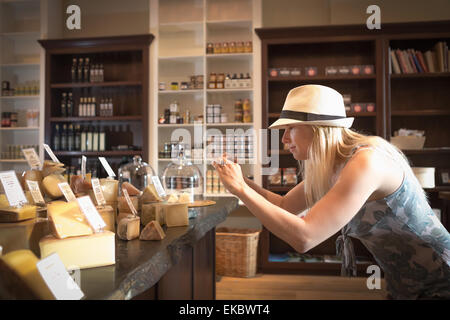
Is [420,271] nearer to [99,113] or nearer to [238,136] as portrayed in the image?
[238,136]

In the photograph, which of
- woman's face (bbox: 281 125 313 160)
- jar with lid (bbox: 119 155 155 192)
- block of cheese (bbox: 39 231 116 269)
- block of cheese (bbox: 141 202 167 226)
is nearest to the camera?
block of cheese (bbox: 39 231 116 269)

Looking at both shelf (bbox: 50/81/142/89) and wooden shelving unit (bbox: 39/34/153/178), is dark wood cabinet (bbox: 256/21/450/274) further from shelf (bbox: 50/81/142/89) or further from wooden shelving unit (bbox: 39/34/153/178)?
shelf (bbox: 50/81/142/89)

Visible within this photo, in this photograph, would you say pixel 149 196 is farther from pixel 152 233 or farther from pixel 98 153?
pixel 98 153

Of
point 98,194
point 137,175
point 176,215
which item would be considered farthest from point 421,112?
point 98,194

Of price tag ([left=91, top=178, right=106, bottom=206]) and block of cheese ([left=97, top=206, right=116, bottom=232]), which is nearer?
block of cheese ([left=97, top=206, right=116, bottom=232])

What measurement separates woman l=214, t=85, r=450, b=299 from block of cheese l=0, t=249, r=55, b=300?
0.69 meters

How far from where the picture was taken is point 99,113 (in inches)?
173

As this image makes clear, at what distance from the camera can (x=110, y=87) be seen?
448 cm

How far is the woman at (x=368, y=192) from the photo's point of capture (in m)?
1.24

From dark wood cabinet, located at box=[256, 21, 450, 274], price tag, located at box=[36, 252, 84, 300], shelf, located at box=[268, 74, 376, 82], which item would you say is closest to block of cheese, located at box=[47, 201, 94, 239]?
price tag, located at box=[36, 252, 84, 300]

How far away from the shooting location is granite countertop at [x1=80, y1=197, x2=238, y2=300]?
737 mm

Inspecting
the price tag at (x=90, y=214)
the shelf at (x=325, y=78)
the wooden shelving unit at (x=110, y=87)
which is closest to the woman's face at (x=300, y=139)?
the price tag at (x=90, y=214)

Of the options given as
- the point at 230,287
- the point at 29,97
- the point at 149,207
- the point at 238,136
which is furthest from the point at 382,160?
the point at 29,97

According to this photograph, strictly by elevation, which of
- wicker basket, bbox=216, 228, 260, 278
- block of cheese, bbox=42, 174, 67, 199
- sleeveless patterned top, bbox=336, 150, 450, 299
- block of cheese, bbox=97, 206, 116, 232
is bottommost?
wicker basket, bbox=216, 228, 260, 278
